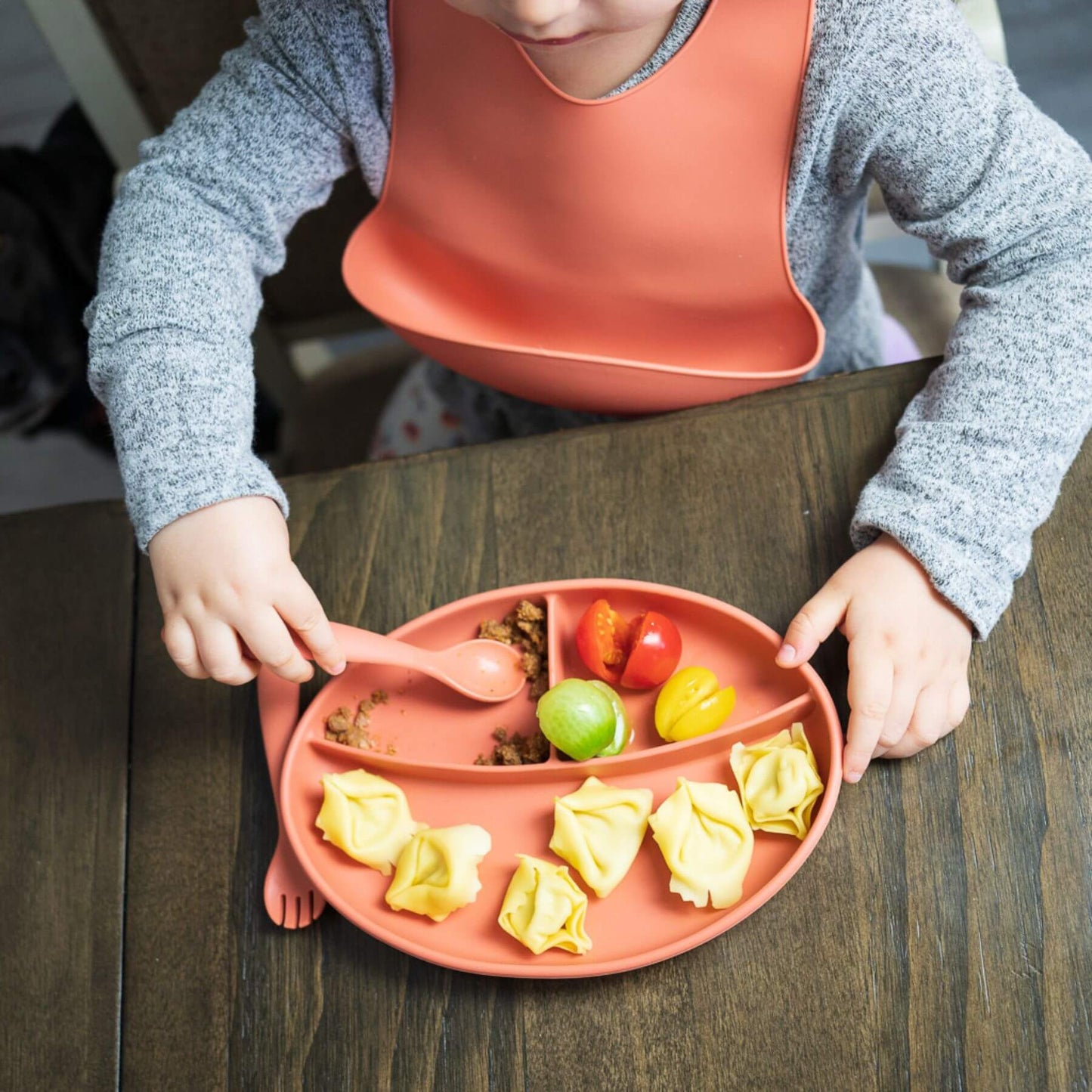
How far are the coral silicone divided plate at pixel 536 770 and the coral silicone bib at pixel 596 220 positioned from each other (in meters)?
0.19

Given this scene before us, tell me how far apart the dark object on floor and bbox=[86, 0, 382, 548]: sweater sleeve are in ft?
2.98

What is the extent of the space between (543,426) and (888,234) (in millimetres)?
601

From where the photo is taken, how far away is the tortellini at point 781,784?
59cm

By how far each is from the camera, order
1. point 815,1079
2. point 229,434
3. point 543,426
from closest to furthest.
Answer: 1. point 815,1079
2. point 229,434
3. point 543,426

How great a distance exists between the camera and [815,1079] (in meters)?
0.58

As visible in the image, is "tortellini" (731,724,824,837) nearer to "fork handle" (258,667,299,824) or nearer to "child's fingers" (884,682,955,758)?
"child's fingers" (884,682,955,758)

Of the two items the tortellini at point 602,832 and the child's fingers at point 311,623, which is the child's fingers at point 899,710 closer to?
the tortellini at point 602,832

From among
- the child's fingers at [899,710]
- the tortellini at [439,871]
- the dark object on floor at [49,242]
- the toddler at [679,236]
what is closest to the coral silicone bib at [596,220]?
the toddler at [679,236]

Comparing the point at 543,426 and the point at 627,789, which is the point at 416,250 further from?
the point at 627,789

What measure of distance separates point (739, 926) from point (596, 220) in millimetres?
508

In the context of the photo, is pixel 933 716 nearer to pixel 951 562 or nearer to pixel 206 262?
pixel 951 562

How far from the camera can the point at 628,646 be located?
26.2 inches

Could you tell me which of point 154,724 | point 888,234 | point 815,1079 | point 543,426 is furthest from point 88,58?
point 815,1079

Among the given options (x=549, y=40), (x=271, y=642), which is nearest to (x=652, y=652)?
(x=271, y=642)
